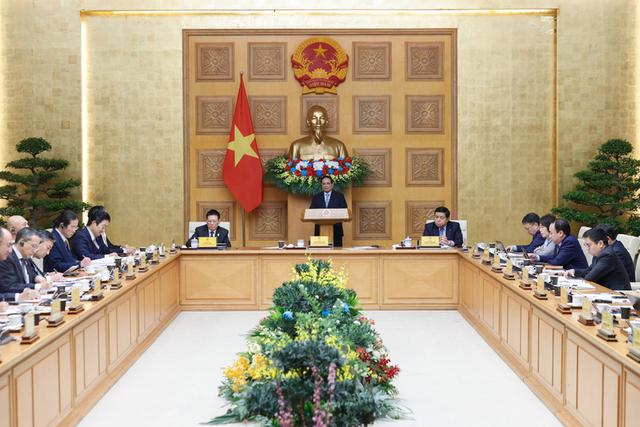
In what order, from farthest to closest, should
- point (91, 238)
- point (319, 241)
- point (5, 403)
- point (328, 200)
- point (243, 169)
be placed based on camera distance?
point (243, 169) < point (328, 200) < point (319, 241) < point (91, 238) < point (5, 403)

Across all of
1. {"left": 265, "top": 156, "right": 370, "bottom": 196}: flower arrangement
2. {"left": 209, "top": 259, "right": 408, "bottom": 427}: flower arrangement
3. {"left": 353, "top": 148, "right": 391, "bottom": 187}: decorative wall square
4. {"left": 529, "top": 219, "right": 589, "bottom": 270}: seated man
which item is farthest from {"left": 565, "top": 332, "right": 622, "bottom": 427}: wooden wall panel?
{"left": 353, "top": 148, "right": 391, "bottom": 187}: decorative wall square

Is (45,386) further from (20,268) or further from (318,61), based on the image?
(318,61)

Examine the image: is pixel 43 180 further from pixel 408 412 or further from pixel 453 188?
pixel 408 412

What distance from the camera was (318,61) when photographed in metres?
10.6

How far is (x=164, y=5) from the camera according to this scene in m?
10.5

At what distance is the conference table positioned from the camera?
365 cm

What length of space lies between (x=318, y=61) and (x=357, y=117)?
968mm

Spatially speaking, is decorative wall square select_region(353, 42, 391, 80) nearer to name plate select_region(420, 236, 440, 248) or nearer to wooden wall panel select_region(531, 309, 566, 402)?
name plate select_region(420, 236, 440, 248)

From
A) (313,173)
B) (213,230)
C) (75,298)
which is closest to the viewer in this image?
(75,298)

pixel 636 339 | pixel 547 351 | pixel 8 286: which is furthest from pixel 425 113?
pixel 636 339

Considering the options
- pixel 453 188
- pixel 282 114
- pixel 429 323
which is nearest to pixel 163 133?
pixel 282 114

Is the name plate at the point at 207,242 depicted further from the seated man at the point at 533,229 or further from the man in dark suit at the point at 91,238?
the seated man at the point at 533,229

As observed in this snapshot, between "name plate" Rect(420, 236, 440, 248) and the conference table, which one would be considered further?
"name plate" Rect(420, 236, 440, 248)

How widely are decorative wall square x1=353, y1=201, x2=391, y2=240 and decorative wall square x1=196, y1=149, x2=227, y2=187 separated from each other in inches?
79.5
